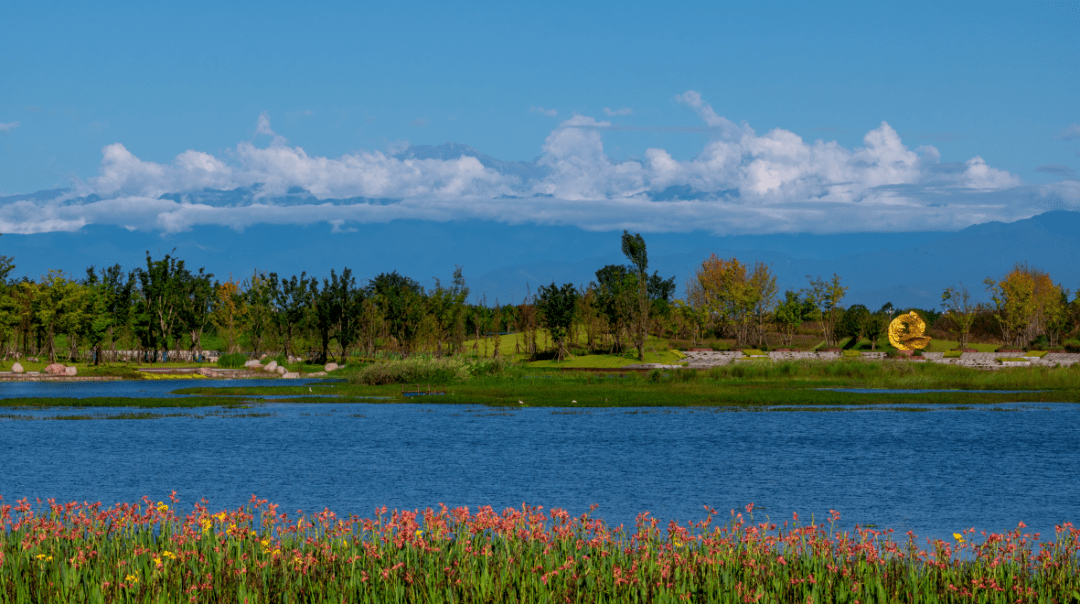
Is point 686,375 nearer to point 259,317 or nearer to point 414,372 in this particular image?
point 414,372

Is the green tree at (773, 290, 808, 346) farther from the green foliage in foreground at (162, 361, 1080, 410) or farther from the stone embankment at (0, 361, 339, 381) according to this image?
the stone embankment at (0, 361, 339, 381)

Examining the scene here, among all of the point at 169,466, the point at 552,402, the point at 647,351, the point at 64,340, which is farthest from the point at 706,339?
the point at 169,466

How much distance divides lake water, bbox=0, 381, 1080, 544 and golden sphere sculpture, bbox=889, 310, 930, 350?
3893 centimetres

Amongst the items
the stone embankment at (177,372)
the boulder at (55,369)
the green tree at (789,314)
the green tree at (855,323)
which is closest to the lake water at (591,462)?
the stone embankment at (177,372)

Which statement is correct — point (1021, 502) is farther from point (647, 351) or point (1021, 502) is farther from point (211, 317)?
point (211, 317)

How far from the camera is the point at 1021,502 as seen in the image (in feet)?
66.7

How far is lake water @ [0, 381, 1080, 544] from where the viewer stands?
20406 mm

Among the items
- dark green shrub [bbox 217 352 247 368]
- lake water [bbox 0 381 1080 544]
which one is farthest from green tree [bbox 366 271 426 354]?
lake water [bbox 0 381 1080 544]

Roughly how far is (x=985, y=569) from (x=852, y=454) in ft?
57.1

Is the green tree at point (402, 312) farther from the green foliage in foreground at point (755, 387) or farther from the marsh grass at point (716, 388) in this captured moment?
the green foliage in foreground at point (755, 387)

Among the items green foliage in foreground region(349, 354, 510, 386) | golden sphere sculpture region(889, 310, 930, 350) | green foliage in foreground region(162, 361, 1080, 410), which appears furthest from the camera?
golden sphere sculpture region(889, 310, 930, 350)

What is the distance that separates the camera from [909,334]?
79.8 m

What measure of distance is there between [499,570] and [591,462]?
1554cm

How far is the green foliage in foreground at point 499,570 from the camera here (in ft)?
35.0
